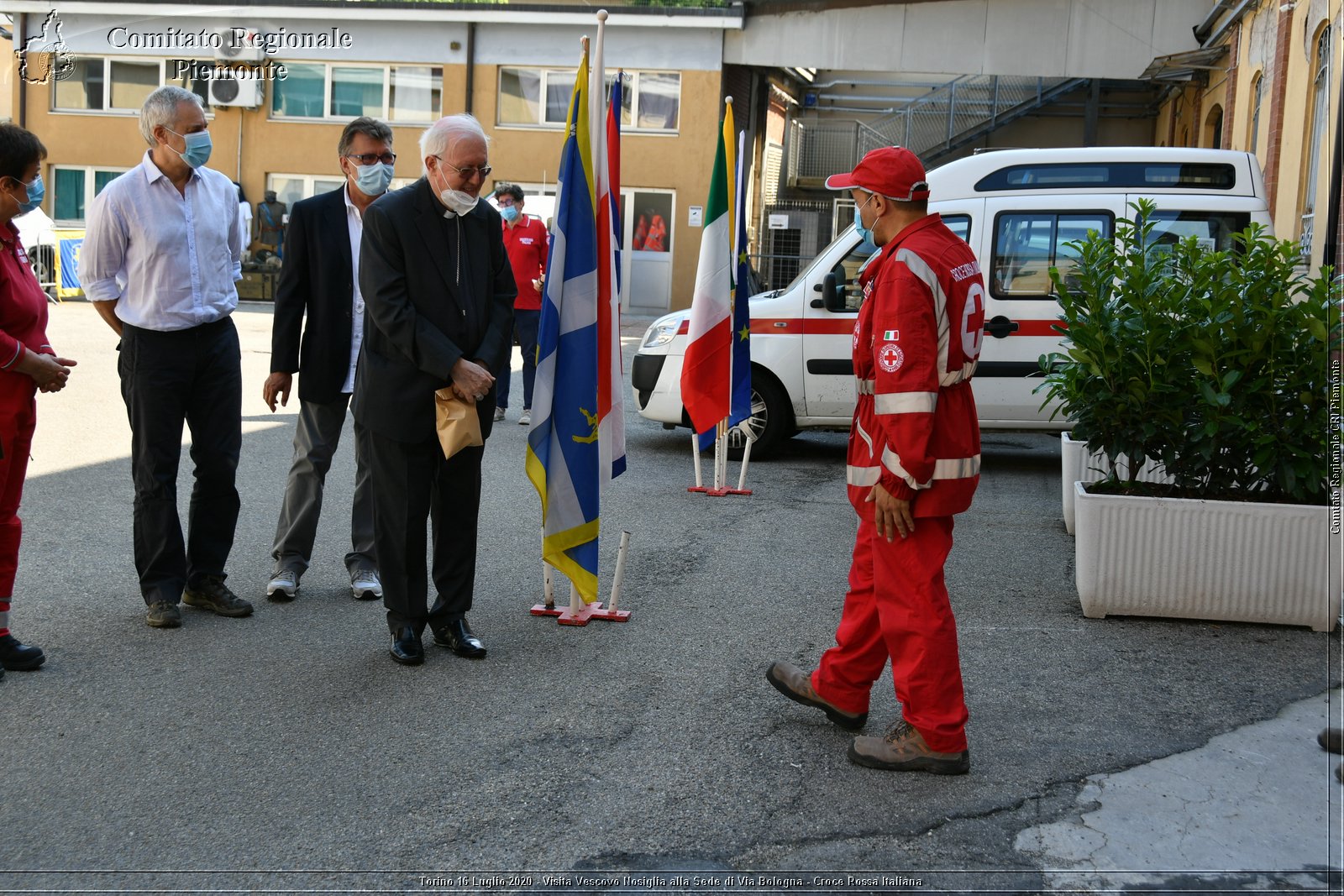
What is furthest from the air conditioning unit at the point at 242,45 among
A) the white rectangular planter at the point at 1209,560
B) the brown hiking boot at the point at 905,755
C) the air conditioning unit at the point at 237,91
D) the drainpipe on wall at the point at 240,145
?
the brown hiking boot at the point at 905,755

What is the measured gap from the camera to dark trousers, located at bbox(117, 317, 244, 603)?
5.72 m

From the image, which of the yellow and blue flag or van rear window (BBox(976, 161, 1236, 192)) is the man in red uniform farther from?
van rear window (BBox(976, 161, 1236, 192))

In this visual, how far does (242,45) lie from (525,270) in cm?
2180

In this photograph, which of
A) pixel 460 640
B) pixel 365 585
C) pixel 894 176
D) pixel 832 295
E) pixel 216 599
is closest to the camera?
pixel 894 176

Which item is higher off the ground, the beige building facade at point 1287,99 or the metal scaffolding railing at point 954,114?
the metal scaffolding railing at point 954,114

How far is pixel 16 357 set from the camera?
492 centimetres

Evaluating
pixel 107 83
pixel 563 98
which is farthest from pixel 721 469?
pixel 107 83

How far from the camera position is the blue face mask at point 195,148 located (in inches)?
224

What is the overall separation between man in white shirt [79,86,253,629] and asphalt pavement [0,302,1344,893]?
42 centimetres

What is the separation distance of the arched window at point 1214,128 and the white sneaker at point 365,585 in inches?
718

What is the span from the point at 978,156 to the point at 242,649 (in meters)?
7.23

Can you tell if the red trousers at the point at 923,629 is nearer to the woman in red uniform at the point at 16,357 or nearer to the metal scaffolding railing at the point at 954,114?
the woman in red uniform at the point at 16,357

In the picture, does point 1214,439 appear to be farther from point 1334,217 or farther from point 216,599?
point 1334,217

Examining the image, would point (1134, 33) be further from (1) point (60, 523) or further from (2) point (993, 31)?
(1) point (60, 523)
